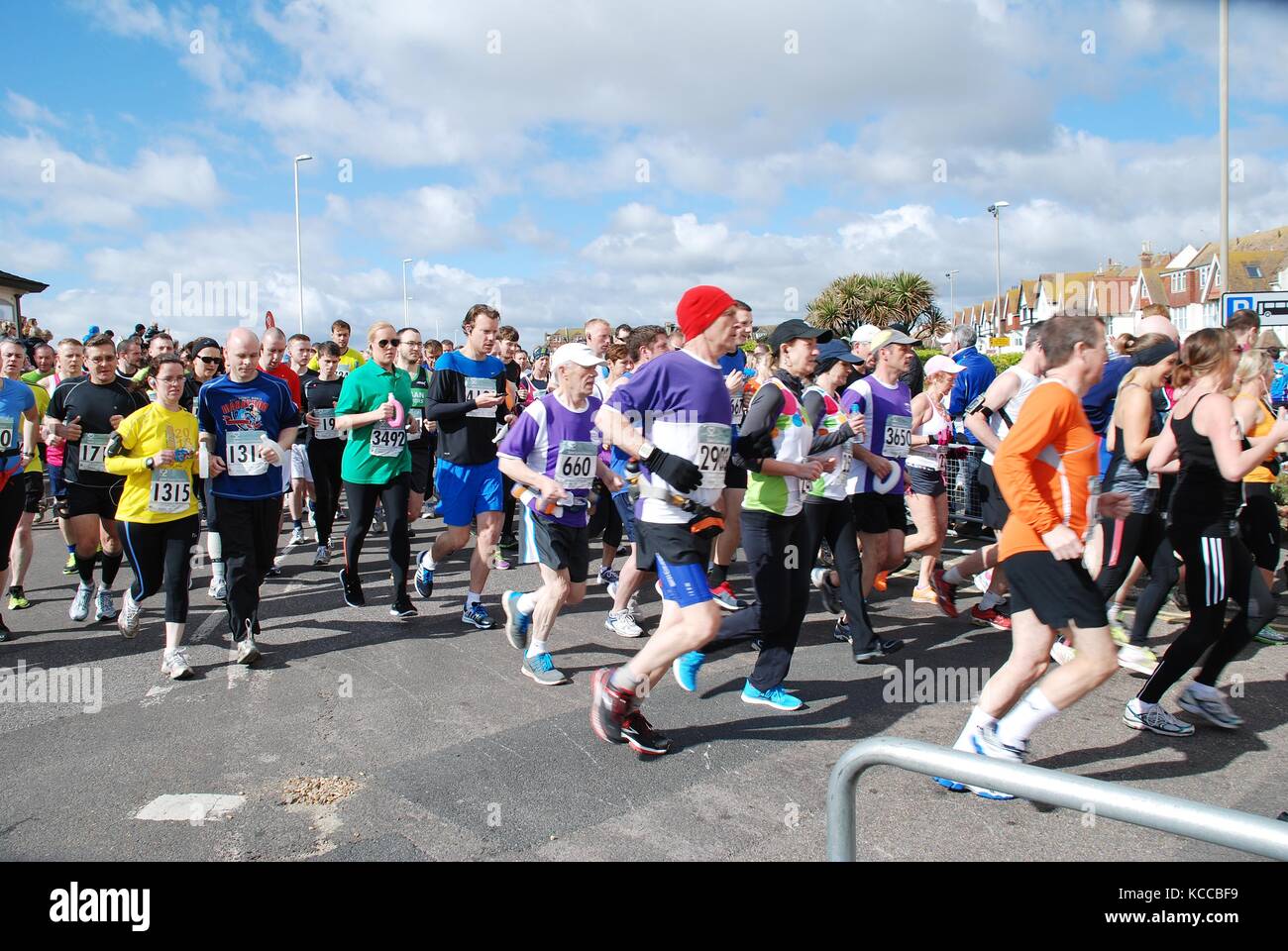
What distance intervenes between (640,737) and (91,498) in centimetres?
517

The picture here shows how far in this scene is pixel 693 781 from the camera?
3.95 metres

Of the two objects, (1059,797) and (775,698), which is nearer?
(1059,797)

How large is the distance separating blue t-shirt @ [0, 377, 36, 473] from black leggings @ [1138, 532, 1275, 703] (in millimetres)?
7260

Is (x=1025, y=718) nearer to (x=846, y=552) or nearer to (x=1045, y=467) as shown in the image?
(x=1045, y=467)

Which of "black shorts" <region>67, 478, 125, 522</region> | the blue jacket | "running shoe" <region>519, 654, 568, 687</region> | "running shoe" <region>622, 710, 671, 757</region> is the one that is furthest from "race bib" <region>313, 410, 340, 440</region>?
the blue jacket

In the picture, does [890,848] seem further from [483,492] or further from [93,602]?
[93,602]

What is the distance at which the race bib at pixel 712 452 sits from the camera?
4219 mm

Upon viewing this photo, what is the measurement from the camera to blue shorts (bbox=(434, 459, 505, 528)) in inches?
261

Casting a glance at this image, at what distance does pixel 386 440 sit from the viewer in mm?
6812

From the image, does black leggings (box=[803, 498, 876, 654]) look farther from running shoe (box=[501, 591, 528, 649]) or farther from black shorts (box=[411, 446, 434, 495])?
black shorts (box=[411, 446, 434, 495])

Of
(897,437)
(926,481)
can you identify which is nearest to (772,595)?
(897,437)

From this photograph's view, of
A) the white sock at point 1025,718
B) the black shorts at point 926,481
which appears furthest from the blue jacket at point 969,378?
the white sock at point 1025,718

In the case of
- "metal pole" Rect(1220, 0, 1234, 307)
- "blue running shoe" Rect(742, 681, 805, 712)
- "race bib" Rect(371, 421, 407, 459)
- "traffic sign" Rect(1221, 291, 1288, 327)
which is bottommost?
"blue running shoe" Rect(742, 681, 805, 712)
